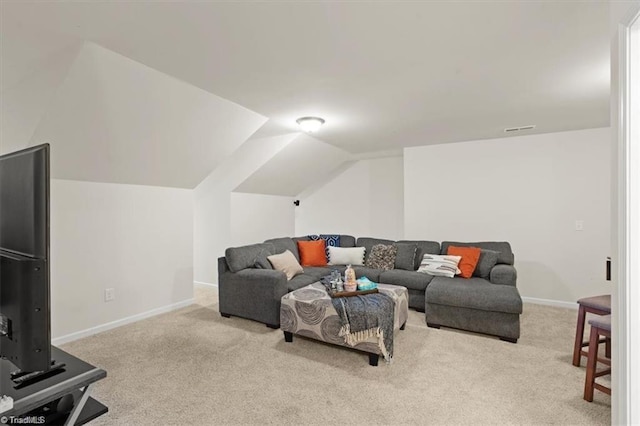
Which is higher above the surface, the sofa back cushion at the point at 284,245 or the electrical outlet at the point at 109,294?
Answer: the sofa back cushion at the point at 284,245

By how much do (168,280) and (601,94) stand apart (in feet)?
16.8

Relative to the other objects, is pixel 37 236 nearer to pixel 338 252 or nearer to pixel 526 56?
pixel 526 56

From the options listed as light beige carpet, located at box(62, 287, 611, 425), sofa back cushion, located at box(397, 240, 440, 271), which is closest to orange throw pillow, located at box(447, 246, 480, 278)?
sofa back cushion, located at box(397, 240, 440, 271)

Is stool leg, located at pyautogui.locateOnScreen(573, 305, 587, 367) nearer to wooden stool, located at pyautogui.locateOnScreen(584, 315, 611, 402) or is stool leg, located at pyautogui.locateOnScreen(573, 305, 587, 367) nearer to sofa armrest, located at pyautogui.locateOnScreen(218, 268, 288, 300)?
wooden stool, located at pyautogui.locateOnScreen(584, 315, 611, 402)

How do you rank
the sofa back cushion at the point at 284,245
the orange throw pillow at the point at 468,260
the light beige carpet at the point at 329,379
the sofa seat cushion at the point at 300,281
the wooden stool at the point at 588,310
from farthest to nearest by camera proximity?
1. the sofa back cushion at the point at 284,245
2. the orange throw pillow at the point at 468,260
3. the sofa seat cushion at the point at 300,281
4. the wooden stool at the point at 588,310
5. the light beige carpet at the point at 329,379

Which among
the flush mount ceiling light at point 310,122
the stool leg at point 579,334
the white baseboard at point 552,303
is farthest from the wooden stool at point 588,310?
the flush mount ceiling light at point 310,122

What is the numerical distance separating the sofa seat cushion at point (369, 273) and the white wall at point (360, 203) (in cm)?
172

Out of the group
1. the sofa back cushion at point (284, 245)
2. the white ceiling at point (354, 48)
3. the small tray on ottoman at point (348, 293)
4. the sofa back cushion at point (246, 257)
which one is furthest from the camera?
the sofa back cushion at point (284, 245)

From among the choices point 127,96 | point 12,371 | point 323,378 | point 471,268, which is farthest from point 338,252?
point 12,371

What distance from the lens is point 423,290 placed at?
12.6ft

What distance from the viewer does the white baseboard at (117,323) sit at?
304 cm

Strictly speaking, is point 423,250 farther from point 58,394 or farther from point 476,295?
point 58,394

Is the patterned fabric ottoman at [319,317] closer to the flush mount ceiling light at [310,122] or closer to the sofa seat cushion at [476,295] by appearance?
the sofa seat cushion at [476,295]

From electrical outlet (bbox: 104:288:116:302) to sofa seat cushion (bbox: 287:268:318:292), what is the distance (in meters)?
1.91
